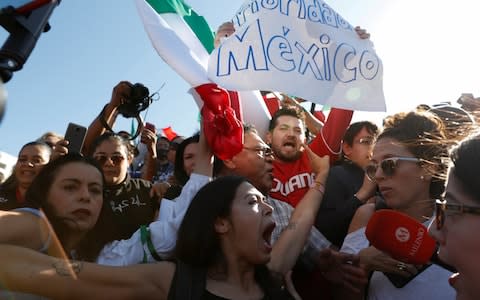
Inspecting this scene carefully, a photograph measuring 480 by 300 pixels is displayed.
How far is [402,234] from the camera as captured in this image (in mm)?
1825

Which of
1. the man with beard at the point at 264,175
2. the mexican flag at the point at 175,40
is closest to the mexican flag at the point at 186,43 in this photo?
the mexican flag at the point at 175,40

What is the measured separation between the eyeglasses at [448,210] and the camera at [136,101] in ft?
7.72

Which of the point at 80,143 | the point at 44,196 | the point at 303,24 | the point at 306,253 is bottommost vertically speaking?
the point at 306,253

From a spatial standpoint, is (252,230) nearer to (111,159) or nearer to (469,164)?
(469,164)

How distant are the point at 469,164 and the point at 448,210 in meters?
0.15

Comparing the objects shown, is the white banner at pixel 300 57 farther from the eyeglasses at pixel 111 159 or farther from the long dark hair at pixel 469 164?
the long dark hair at pixel 469 164

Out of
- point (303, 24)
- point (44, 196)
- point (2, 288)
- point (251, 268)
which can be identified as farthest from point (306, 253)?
point (303, 24)

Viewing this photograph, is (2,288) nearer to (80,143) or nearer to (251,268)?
(251,268)

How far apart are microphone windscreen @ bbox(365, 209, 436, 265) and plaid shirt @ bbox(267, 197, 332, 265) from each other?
807 millimetres

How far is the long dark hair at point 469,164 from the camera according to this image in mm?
1339

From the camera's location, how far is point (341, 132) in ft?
11.8

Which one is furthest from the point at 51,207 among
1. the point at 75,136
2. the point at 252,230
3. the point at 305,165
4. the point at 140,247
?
the point at 305,165

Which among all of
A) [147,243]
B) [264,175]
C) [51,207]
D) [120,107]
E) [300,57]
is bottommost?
[147,243]

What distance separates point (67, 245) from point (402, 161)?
1594 millimetres
